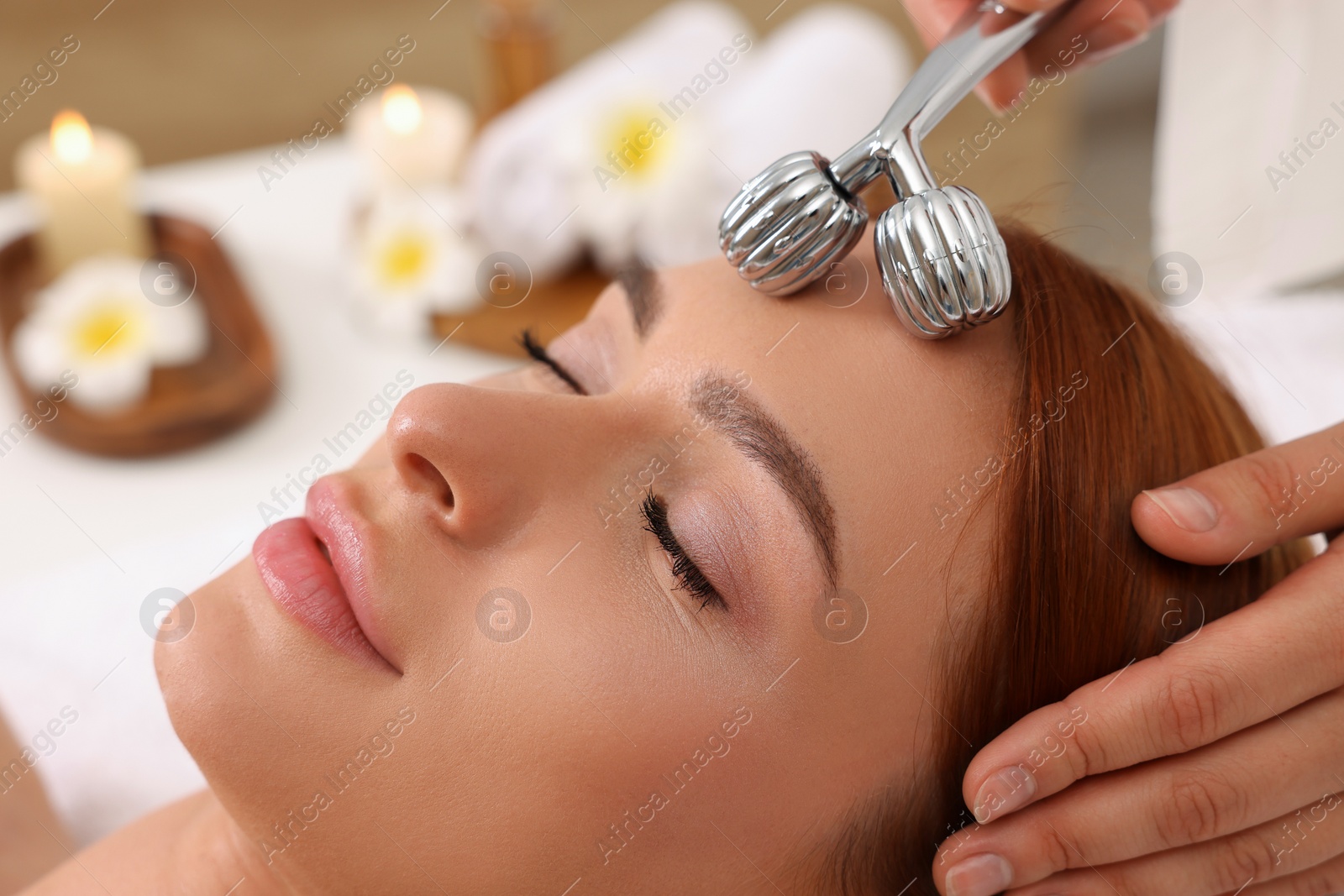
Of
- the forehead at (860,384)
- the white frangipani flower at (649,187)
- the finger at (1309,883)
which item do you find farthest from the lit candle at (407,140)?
the finger at (1309,883)

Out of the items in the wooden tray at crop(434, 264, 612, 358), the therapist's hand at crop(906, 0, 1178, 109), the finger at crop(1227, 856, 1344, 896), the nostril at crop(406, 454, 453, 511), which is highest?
the wooden tray at crop(434, 264, 612, 358)

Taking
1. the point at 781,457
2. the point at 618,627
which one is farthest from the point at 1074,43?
the point at 618,627

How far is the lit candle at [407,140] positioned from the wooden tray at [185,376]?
0.23m

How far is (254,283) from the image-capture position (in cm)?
139

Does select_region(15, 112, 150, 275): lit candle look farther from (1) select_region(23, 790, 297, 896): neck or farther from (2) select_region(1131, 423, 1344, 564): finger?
(2) select_region(1131, 423, 1344, 564): finger

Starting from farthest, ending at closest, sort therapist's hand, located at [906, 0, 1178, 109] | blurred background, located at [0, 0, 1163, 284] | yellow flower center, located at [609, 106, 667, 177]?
blurred background, located at [0, 0, 1163, 284]
yellow flower center, located at [609, 106, 667, 177]
therapist's hand, located at [906, 0, 1178, 109]

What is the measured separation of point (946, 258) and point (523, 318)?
2.65ft

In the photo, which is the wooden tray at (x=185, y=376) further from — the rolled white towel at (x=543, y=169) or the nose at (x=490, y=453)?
the nose at (x=490, y=453)

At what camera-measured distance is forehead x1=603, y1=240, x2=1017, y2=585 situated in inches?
24.3

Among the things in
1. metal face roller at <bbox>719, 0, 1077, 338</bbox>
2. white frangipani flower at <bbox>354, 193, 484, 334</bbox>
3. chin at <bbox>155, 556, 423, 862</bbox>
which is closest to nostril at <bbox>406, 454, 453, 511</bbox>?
Result: chin at <bbox>155, 556, 423, 862</bbox>

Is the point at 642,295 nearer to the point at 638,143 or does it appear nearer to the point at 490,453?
the point at 490,453

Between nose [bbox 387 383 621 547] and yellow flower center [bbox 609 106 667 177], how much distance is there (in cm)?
76

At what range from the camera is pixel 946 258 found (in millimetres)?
606

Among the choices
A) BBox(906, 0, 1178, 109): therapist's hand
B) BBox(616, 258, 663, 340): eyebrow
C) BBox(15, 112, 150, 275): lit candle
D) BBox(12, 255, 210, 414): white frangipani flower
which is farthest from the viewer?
BBox(15, 112, 150, 275): lit candle
